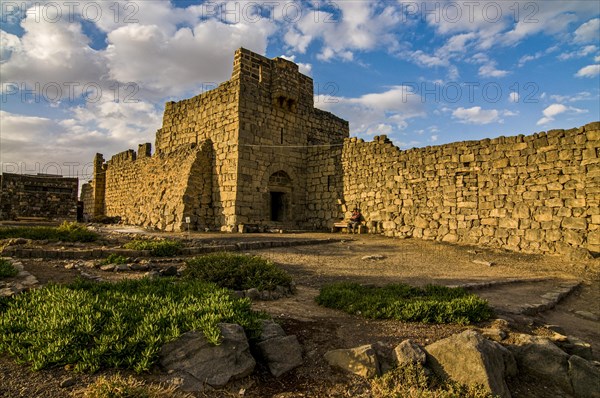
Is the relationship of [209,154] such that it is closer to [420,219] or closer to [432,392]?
[420,219]

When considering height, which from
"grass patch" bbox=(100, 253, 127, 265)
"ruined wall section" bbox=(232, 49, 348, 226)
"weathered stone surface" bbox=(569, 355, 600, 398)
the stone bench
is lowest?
"weathered stone surface" bbox=(569, 355, 600, 398)

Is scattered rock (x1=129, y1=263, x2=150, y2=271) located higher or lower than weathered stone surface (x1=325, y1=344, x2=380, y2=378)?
→ higher

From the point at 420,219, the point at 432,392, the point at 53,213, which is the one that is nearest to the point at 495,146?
the point at 420,219

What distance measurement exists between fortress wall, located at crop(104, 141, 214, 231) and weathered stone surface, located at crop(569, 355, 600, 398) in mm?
14461

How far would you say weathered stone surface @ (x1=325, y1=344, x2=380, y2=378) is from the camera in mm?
3552

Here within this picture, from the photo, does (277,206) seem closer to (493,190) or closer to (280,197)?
(280,197)

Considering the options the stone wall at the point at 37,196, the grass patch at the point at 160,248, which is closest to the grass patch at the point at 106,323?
the grass patch at the point at 160,248

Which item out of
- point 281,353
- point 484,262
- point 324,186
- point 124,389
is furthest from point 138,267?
point 324,186

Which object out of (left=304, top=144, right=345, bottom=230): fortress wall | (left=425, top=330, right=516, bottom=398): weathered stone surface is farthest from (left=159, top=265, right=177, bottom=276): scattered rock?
(left=304, top=144, right=345, bottom=230): fortress wall

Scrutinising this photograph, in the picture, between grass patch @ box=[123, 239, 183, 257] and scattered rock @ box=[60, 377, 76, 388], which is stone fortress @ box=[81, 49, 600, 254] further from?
scattered rock @ box=[60, 377, 76, 388]

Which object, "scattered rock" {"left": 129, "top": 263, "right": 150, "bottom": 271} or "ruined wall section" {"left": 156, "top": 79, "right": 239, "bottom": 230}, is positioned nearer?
"scattered rock" {"left": 129, "top": 263, "right": 150, "bottom": 271}

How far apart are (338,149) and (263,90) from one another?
15.4 ft

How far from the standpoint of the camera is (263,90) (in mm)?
17141

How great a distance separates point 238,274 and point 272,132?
12.1 m
